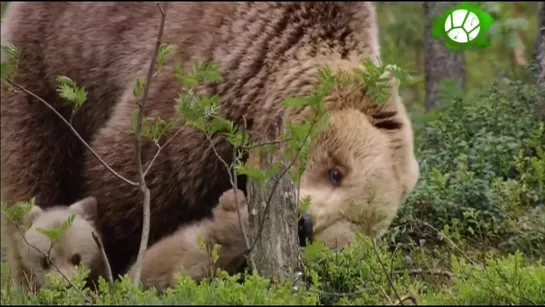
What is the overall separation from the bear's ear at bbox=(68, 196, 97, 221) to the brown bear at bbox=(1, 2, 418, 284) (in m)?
0.05

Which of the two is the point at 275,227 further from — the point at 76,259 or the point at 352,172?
the point at 76,259

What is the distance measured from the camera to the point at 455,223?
5992 millimetres

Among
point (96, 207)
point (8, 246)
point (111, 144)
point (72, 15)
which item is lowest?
point (8, 246)

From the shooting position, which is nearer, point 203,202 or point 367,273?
point 367,273

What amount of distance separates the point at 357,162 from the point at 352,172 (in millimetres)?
66

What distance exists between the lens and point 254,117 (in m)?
5.74

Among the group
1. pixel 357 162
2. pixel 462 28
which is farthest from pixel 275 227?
pixel 462 28

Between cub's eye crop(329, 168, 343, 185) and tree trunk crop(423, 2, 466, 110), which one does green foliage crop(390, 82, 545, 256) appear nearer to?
cub's eye crop(329, 168, 343, 185)

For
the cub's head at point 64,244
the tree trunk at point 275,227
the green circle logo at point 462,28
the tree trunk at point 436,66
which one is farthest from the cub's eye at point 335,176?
the tree trunk at point 436,66

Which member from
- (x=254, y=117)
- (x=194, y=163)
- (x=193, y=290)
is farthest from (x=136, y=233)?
(x=193, y=290)

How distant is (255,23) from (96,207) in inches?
60.1

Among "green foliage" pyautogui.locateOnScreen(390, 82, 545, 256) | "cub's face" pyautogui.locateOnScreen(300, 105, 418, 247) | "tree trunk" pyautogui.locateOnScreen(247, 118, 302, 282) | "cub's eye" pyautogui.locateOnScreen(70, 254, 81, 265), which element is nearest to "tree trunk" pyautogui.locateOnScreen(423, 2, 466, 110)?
"green foliage" pyautogui.locateOnScreen(390, 82, 545, 256)

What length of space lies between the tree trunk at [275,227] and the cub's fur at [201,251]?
27.2 inches

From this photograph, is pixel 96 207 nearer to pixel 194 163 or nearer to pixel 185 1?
pixel 194 163
